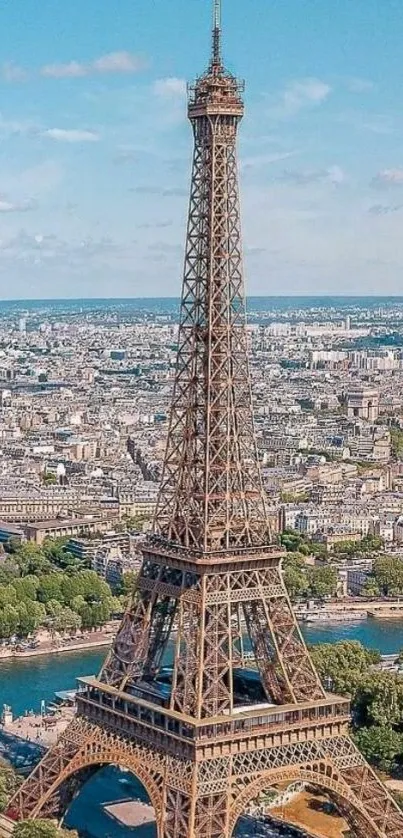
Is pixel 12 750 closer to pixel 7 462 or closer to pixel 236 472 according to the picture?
pixel 236 472

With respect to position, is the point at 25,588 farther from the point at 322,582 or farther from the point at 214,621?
the point at 214,621

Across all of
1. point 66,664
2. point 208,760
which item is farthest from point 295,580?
point 208,760

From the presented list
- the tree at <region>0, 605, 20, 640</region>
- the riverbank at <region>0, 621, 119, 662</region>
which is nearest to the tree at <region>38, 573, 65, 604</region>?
the riverbank at <region>0, 621, 119, 662</region>

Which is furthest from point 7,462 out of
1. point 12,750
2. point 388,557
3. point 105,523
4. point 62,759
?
point 62,759

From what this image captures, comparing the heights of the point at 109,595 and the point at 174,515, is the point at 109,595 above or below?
below

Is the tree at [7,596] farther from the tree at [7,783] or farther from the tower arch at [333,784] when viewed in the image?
the tower arch at [333,784]

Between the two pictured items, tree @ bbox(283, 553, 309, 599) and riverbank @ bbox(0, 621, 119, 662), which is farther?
tree @ bbox(283, 553, 309, 599)

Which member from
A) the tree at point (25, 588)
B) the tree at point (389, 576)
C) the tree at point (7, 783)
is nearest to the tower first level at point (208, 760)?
the tree at point (7, 783)

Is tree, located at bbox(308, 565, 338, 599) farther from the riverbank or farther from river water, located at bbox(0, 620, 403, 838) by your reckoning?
the riverbank
